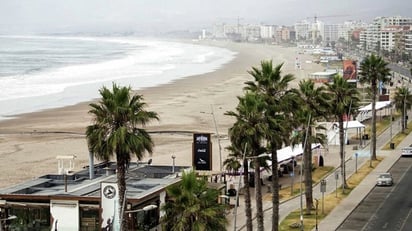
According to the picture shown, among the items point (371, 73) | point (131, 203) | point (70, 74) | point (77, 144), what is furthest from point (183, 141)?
point (70, 74)

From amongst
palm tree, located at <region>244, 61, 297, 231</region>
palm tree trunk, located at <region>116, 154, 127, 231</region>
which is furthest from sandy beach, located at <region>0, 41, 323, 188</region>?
palm tree trunk, located at <region>116, 154, 127, 231</region>

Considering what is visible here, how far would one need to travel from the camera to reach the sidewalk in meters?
43.9

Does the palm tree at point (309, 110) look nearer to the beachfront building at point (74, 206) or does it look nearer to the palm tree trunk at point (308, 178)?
the palm tree trunk at point (308, 178)

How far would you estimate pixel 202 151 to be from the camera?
47500 mm

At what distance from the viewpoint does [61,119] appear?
295 ft

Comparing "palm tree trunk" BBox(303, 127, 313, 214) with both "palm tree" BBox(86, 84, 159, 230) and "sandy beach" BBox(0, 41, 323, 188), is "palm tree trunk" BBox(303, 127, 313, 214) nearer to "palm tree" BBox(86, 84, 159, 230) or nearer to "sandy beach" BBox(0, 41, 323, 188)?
"sandy beach" BBox(0, 41, 323, 188)

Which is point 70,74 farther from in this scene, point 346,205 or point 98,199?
point 98,199

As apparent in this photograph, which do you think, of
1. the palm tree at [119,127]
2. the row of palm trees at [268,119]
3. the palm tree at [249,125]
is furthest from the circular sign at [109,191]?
the palm tree at [249,125]

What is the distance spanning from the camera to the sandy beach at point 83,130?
63500 millimetres

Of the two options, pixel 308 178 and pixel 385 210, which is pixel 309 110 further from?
pixel 385 210

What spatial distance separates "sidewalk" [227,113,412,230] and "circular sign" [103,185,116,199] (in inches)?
344

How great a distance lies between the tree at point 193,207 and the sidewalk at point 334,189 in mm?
11573

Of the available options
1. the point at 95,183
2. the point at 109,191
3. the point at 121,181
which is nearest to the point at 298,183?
the point at 95,183

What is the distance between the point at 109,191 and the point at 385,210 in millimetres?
20993
